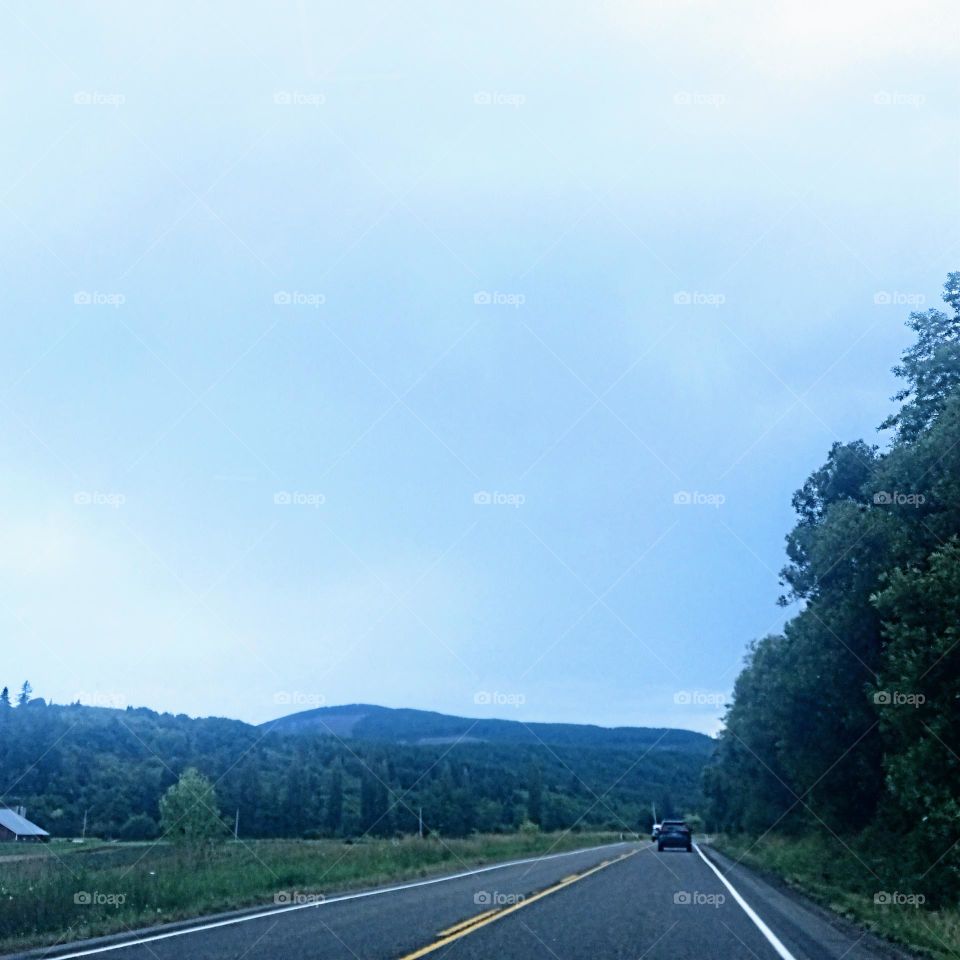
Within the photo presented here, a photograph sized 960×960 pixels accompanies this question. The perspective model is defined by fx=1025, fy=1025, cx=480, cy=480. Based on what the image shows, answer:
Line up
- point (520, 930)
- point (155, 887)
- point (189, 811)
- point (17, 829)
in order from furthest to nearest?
1. point (189, 811)
2. point (17, 829)
3. point (155, 887)
4. point (520, 930)

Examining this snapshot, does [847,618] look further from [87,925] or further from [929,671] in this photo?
[87,925]

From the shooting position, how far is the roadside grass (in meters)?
12.8

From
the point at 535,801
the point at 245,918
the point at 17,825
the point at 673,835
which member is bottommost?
the point at 535,801

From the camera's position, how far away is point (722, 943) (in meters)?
12.8

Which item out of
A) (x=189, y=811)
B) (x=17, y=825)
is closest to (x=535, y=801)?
(x=189, y=811)

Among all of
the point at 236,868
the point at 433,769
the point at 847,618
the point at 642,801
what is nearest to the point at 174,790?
the point at 236,868

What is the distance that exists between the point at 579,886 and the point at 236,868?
775cm

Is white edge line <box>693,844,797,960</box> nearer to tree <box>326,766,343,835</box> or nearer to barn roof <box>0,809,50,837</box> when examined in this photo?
barn roof <box>0,809,50,837</box>

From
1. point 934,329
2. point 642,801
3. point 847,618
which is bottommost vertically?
point 642,801

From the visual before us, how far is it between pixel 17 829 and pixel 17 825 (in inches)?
10.0

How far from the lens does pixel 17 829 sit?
65.8 meters

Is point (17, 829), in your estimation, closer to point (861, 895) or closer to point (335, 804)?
point (861, 895)

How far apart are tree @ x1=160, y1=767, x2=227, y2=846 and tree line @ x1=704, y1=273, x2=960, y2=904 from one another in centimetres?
4531

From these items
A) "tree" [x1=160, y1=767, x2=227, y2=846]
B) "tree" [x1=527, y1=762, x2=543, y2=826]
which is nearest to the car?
"tree" [x1=160, y1=767, x2=227, y2=846]
